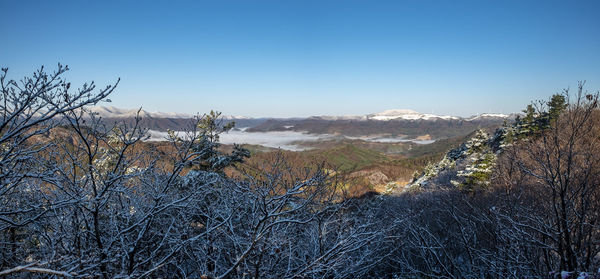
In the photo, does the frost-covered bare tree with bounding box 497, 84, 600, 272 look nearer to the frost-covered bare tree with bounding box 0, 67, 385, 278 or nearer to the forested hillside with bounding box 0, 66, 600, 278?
the forested hillside with bounding box 0, 66, 600, 278

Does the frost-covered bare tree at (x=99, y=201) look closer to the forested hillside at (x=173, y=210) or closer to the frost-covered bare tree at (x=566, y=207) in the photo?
the forested hillside at (x=173, y=210)

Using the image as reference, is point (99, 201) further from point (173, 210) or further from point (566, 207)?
point (566, 207)

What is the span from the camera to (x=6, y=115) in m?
3.37

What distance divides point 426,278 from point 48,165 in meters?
10.1

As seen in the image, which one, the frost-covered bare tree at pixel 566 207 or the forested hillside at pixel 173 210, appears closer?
the forested hillside at pixel 173 210

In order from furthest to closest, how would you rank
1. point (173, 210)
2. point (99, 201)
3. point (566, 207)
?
1. point (173, 210)
2. point (566, 207)
3. point (99, 201)

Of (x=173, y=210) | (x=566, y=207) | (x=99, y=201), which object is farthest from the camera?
(x=173, y=210)

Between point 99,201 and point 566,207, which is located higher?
point 99,201

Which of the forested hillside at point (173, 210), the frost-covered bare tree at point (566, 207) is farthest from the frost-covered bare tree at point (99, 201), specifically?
the frost-covered bare tree at point (566, 207)

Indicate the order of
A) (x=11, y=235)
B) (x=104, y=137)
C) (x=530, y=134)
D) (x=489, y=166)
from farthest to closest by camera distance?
(x=530, y=134), (x=489, y=166), (x=11, y=235), (x=104, y=137)

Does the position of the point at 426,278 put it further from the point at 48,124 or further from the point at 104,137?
the point at 48,124

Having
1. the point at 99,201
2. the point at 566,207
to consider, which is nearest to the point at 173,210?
the point at 99,201

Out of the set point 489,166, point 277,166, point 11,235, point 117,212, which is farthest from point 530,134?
point 11,235

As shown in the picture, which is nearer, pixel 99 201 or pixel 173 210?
pixel 99 201
